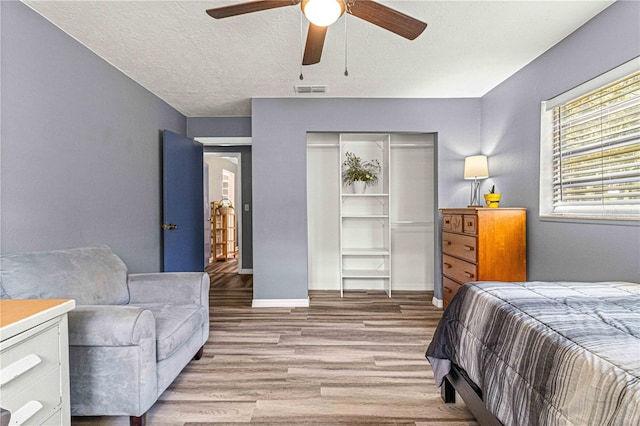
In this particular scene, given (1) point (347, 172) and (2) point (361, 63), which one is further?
(1) point (347, 172)

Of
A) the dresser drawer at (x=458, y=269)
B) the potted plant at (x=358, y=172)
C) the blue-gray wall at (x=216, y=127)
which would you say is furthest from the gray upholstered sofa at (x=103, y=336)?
the blue-gray wall at (x=216, y=127)

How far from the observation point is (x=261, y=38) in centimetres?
263

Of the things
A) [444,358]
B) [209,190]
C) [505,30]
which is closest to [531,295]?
[444,358]

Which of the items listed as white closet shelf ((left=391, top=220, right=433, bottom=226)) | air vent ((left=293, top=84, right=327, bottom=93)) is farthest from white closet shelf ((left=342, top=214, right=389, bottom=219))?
air vent ((left=293, top=84, right=327, bottom=93))

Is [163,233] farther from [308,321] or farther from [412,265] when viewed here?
[412,265]

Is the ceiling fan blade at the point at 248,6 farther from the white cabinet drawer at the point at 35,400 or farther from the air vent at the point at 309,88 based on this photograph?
the air vent at the point at 309,88

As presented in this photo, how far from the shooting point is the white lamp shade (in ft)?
11.9

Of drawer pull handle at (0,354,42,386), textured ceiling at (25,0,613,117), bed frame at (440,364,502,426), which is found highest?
textured ceiling at (25,0,613,117)

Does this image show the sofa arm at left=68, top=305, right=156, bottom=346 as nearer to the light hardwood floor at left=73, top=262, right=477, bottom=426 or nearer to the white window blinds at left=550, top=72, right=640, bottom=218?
the light hardwood floor at left=73, top=262, right=477, bottom=426

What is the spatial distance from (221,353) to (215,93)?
2698 mm

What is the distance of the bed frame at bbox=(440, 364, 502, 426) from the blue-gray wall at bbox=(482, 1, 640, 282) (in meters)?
1.23

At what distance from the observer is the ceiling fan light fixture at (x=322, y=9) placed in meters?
1.54

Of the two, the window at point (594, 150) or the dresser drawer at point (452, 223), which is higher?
the window at point (594, 150)

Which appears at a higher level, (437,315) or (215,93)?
Answer: (215,93)
